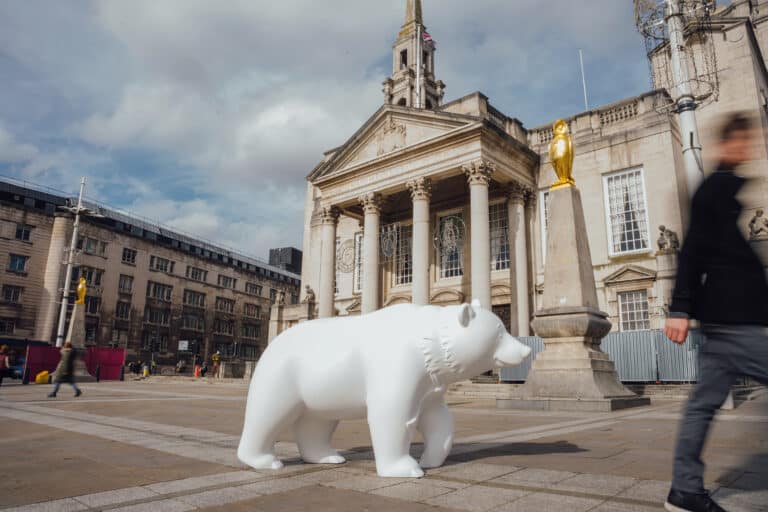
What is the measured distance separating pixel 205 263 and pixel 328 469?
60.3m

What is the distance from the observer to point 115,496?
3.32 meters

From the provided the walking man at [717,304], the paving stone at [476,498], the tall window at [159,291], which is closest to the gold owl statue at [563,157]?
the walking man at [717,304]

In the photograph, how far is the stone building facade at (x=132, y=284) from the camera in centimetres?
4288

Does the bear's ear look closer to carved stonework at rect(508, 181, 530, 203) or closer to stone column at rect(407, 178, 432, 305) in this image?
stone column at rect(407, 178, 432, 305)

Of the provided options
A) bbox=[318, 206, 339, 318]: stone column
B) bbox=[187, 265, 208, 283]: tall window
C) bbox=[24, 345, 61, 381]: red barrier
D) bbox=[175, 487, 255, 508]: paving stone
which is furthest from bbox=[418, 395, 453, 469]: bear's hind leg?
bbox=[187, 265, 208, 283]: tall window

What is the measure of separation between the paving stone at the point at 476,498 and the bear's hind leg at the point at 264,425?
4.87 feet

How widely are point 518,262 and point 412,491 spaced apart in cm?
2174

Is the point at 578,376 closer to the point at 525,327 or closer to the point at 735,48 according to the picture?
the point at 525,327

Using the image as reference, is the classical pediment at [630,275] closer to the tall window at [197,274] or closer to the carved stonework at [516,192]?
the carved stonework at [516,192]

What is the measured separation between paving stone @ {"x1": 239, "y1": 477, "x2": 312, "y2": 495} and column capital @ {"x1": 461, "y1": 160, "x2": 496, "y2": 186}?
67.6 feet

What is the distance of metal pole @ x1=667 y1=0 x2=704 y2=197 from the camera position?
403 inches

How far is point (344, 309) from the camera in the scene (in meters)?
32.3

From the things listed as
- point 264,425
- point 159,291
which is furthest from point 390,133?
point 159,291

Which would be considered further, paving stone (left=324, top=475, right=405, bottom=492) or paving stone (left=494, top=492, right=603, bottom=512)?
paving stone (left=324, top=475, right=405, bottom=492)
